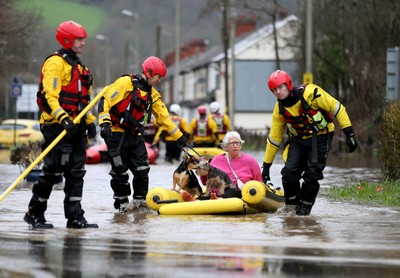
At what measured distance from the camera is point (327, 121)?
14016mm

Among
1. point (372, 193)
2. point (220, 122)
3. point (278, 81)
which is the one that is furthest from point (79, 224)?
point (220, 122)

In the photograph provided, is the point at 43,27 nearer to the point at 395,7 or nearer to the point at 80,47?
the point at 395,7

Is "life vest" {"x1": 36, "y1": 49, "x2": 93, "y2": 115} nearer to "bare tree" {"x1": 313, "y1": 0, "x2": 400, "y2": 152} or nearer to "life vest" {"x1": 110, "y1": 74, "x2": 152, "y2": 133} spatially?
"life vest" {"x1": 110, "y1": 74, "x2": 152, "y2": 133}

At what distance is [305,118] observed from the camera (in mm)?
13875

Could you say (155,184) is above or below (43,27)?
below

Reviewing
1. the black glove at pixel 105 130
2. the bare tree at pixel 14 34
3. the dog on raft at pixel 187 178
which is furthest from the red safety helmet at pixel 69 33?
the bare tree at pixel 14 34

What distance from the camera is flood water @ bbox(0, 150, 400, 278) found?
8.99 metres

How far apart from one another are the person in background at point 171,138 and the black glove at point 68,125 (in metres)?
17.1

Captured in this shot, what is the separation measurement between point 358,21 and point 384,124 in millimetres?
21240

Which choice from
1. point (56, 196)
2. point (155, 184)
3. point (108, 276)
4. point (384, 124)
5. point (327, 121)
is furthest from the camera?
point (155, 184)

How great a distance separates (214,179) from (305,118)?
1.38m

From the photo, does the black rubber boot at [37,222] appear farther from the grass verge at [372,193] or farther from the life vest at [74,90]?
the grass verge at [372,193]

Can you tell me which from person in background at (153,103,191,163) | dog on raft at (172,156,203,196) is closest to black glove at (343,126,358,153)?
dog on raft at (172,156,203,196)

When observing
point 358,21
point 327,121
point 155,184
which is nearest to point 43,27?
point 358,21
